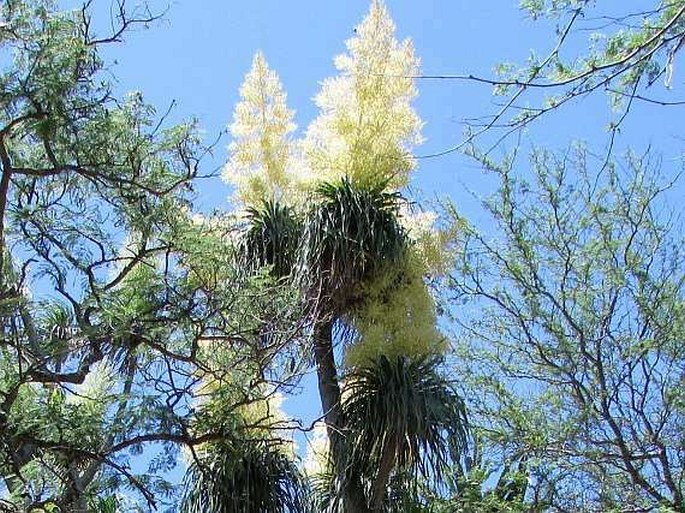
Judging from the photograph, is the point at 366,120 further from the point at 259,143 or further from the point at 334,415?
the point at 334,415

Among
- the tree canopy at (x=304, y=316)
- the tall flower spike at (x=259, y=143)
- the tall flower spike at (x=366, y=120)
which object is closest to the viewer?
the tree canopy at (x=304, y=316)

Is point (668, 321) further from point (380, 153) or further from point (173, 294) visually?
point (173, 294)

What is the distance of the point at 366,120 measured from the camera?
7.60 metres

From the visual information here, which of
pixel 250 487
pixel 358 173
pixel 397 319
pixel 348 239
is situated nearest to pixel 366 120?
pixel 358 173

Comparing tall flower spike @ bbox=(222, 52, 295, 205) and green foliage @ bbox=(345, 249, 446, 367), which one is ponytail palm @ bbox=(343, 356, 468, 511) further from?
tall flower spike @ bbox=(222, 52, 295, 205)

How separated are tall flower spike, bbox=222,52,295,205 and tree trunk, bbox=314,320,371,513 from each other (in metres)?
1.25

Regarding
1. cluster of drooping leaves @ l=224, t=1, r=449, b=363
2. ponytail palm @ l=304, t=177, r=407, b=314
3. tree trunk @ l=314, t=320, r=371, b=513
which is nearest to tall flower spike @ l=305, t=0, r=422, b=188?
cluster of drooping leaves @ l=224, t=1, r=449, b=363

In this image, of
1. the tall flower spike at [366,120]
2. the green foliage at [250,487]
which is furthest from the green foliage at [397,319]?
the green foliage at [250,487]

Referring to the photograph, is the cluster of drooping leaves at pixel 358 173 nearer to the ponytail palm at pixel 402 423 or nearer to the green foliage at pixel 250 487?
the ponytail palm at pixel 402 423

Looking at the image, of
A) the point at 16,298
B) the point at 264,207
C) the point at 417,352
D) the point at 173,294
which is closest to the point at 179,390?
the point at 173,294

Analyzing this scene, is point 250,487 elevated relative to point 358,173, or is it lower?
lower

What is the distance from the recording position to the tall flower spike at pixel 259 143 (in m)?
8.01

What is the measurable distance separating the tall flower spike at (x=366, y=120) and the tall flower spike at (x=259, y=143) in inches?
12.9

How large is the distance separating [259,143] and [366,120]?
3.07 feet
